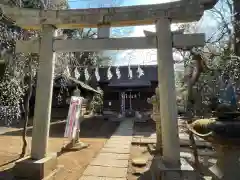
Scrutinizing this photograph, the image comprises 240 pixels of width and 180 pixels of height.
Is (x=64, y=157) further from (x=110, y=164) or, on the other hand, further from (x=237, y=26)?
(x=237, y=26)

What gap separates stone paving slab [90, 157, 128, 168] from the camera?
5770 millimetres

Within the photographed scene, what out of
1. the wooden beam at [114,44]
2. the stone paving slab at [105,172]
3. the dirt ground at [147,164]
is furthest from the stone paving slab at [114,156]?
the wooden beam at [114,44]

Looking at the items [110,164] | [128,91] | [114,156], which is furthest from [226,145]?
[128,91]

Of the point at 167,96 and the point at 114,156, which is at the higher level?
the point at 167,96

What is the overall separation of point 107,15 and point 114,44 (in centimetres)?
74

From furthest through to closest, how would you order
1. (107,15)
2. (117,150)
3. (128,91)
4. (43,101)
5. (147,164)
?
(128,91) < (117,150) < (147,164) < (107,15) < (43,101)

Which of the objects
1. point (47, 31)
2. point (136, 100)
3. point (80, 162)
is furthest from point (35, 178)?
point (136, 100)

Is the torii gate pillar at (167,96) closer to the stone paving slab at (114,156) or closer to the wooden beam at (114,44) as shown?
the wooden beam at (114,44)

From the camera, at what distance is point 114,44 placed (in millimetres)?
4969

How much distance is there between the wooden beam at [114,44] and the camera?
470cm

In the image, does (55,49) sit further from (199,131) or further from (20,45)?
(199,131)

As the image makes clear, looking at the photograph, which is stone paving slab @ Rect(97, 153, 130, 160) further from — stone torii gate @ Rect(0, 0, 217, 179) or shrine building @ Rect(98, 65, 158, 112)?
shrine building @ Rect(98, 65, 158, 112)

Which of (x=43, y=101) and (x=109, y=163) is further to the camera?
(x=109, y=163)

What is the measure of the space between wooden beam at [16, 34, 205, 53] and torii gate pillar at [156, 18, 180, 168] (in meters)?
0.20
